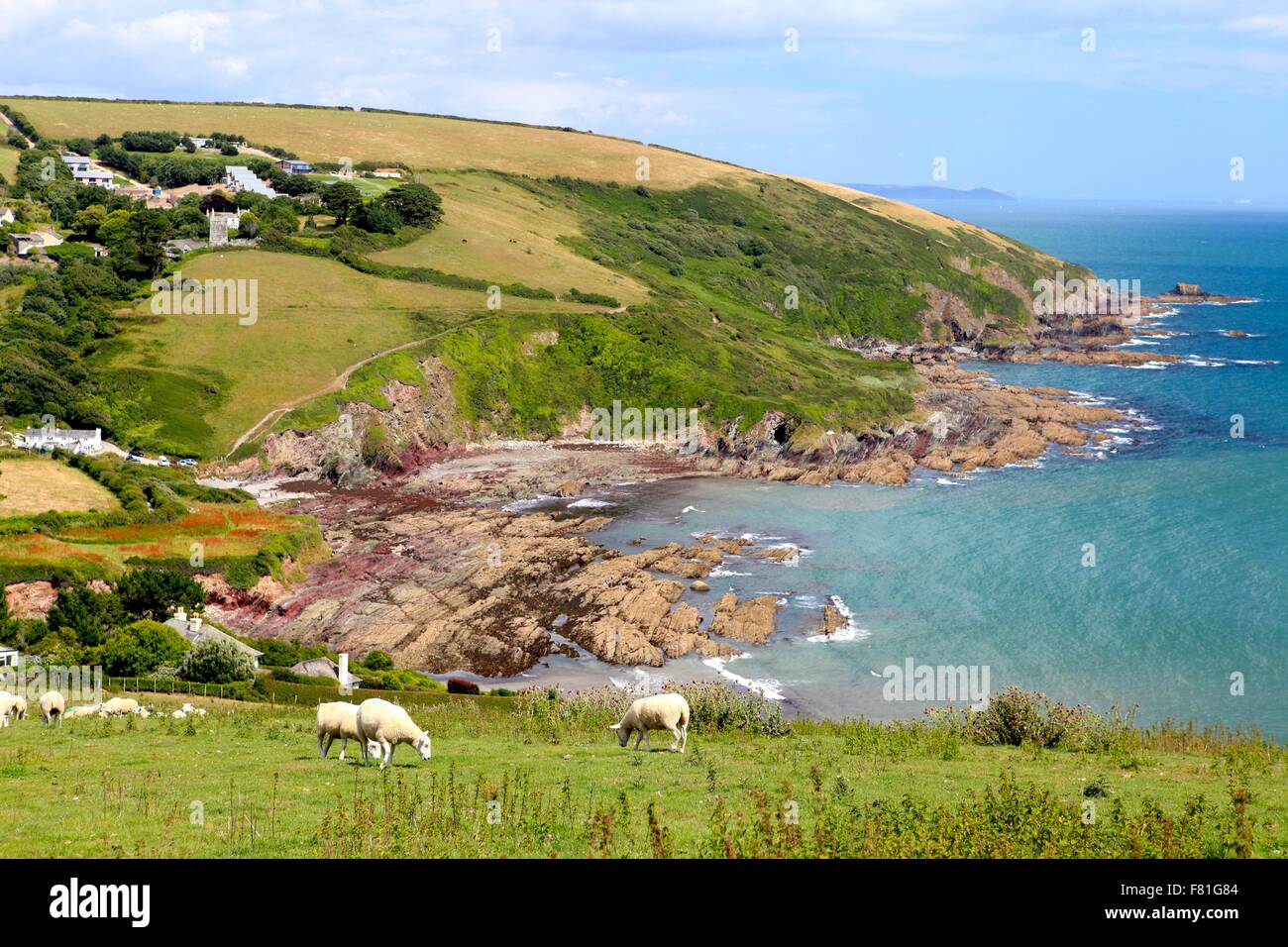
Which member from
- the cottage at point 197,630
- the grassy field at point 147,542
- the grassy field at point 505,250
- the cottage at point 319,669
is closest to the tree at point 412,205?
the grassy field at point 505,250

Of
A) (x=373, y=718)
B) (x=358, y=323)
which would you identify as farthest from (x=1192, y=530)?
(x=358, y=323)

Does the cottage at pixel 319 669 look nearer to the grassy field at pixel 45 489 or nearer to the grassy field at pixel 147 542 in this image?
the grassy field at pixel 147 542

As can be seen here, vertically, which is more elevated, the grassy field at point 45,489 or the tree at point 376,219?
the tree at point 376,219

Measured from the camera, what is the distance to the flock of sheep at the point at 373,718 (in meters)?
26.2

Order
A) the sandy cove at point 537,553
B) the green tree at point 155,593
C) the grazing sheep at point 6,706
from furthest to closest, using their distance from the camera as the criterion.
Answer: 1. the sandy cove at point 537,553
2. the green tree at point 155,593
3. the grazing sheep at point 6,706

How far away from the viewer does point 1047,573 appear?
78.6 meters

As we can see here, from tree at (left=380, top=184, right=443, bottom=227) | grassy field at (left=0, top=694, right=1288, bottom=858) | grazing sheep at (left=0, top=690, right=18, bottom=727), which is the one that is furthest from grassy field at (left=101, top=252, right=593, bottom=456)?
grassy field at (left=0, top=694, right=1288, bottom=858)

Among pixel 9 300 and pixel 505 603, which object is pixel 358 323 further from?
pixel 505 603

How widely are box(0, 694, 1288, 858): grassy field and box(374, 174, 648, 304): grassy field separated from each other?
381ft

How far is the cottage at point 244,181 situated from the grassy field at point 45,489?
89.6 metres

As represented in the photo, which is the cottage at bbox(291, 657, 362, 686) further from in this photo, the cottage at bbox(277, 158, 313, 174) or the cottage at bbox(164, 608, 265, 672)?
the cottage at bbox(277, 158, 313, 174)

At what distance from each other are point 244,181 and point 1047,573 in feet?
467
